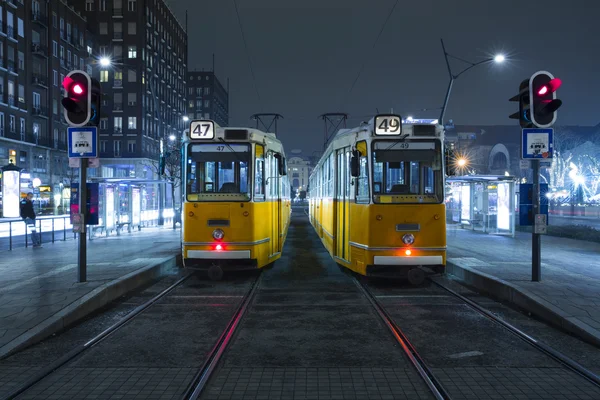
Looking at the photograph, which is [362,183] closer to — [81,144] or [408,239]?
[408,239]

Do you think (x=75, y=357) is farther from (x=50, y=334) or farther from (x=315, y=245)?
(x=315, y=245)

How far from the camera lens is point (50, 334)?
6.50 meters

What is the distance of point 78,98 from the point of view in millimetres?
9406

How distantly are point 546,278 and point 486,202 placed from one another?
13.3 meters

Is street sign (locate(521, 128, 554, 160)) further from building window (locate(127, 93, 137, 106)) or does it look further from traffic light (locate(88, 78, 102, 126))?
building window (locate(127, 93, 137, 106))

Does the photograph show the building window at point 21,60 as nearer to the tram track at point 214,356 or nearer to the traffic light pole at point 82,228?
the traffic light pole at point 82,228

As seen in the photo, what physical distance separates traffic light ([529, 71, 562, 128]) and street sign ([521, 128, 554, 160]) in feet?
0.45

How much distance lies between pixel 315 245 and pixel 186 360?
13.7 meters

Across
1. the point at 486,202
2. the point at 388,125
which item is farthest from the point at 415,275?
the point at 486,202

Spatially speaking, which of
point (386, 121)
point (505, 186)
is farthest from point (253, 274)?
point (505, 186)

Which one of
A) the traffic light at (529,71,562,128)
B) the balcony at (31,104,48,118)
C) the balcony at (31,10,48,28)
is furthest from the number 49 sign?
the balcony at (31,10,48,28)

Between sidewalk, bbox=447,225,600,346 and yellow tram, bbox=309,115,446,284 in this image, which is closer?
sidewalk, bbox=447,225,600,346

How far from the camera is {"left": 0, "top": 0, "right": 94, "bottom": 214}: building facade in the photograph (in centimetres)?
4541

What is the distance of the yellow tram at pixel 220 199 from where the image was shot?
10578mm
